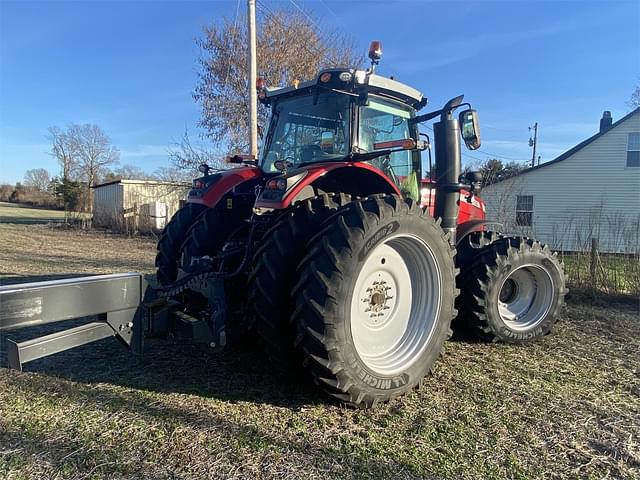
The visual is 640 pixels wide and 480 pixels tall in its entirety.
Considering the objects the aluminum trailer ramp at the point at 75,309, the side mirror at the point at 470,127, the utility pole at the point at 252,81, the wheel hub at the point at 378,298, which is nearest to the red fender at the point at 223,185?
the aluminum trailer ramp at the point at 75,309

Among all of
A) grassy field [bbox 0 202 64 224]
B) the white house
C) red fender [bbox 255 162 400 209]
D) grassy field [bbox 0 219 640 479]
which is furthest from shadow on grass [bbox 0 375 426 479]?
grassy field [bbox 0 202 64 224]

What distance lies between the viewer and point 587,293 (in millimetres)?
7566

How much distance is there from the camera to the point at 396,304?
355 cm

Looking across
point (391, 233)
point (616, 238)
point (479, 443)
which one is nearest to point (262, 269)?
point (391, 233)

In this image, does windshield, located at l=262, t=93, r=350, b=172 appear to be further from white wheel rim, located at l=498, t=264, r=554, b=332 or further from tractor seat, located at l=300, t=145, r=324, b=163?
white wheel rim, located at l=498, t=264, r=554, b=332

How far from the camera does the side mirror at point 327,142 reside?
4.00 meters

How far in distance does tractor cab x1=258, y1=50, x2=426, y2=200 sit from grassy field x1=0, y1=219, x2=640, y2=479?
179 centimetres

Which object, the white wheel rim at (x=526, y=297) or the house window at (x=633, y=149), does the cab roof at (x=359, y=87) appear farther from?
the house window at (x=633, y=149)

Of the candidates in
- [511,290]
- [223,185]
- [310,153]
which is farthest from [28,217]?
[511,290]

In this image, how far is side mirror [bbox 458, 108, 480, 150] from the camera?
171 inches

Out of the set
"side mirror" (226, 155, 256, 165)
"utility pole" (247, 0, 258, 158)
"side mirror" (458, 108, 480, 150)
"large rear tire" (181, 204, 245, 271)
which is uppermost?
"utility pole" (247, 0, 258, 158)

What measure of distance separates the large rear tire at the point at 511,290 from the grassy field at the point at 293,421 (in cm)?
41

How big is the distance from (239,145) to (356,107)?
49.9 ft

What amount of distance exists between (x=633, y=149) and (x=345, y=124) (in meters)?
20.1
